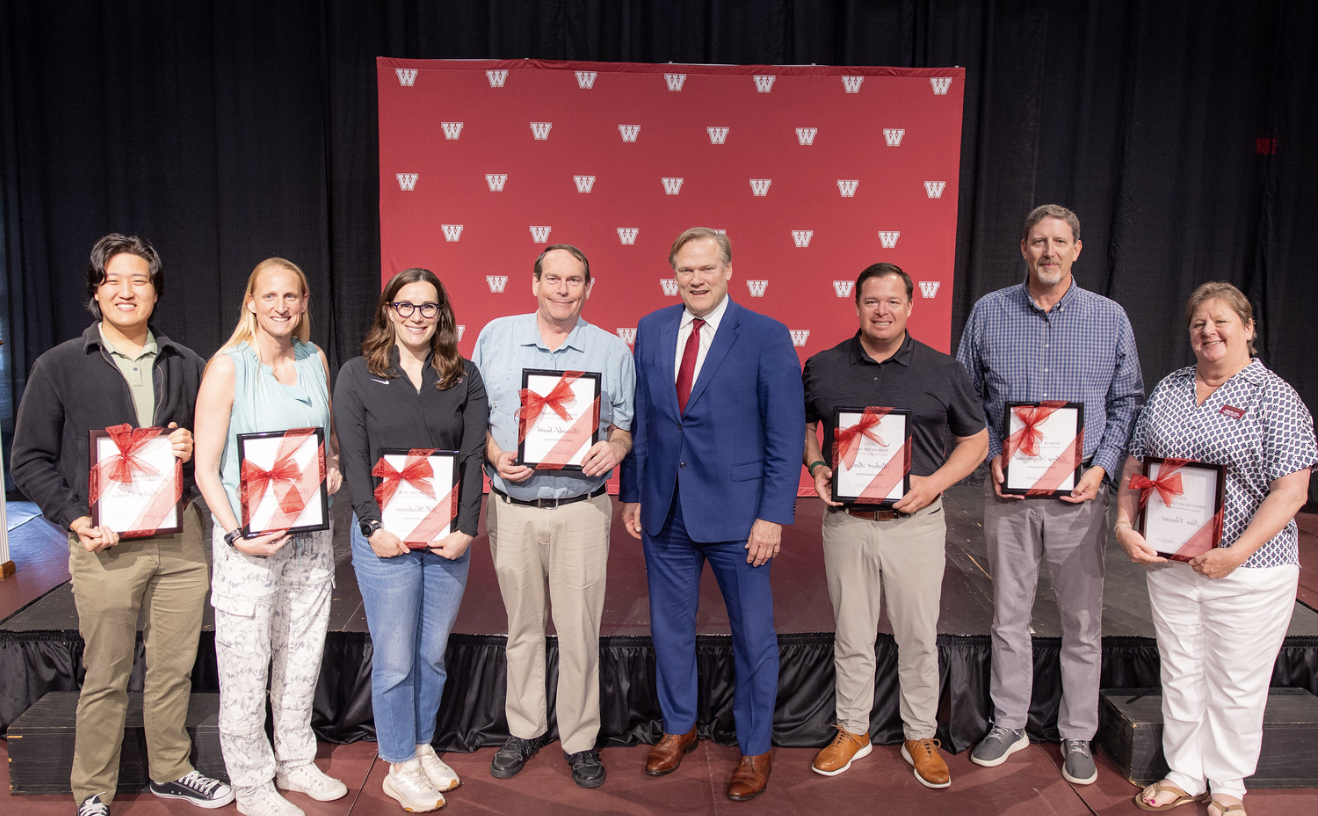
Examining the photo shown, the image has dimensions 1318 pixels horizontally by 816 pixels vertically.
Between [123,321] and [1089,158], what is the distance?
5542mm

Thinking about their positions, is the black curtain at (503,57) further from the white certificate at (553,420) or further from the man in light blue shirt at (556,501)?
the white certificate at (553,420)

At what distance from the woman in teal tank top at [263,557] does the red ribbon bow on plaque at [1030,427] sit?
2022 mm

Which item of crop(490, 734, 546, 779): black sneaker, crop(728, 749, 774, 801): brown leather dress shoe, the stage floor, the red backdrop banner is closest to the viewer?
crop(728, 749, 774, 801): brown leather dress shoe

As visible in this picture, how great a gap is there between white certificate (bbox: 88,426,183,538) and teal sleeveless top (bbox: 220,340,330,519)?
0.46 feet

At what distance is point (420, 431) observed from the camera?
209 centimetres

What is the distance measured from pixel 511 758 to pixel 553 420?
1112 millimetres

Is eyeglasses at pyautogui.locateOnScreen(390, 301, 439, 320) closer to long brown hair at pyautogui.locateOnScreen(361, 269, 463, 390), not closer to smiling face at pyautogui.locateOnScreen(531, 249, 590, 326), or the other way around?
long brown hair at pyautogui.locateOnScreen(361, 269, 463, 390)

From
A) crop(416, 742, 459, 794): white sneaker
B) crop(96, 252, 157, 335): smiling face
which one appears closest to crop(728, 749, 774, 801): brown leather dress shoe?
crop(416, 742, 459, 794): white sneaker

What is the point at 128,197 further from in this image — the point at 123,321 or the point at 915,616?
the point at 915,616

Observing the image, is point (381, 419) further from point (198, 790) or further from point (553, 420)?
point (198, 790)

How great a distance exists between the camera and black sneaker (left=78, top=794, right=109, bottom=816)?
2154 millimetres

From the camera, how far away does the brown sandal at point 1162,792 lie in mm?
2348

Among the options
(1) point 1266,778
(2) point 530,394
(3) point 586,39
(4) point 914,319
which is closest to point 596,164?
(3) point 586,39

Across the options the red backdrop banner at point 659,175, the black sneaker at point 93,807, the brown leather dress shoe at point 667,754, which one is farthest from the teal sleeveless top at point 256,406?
the red backdrop banner at point 659,175
